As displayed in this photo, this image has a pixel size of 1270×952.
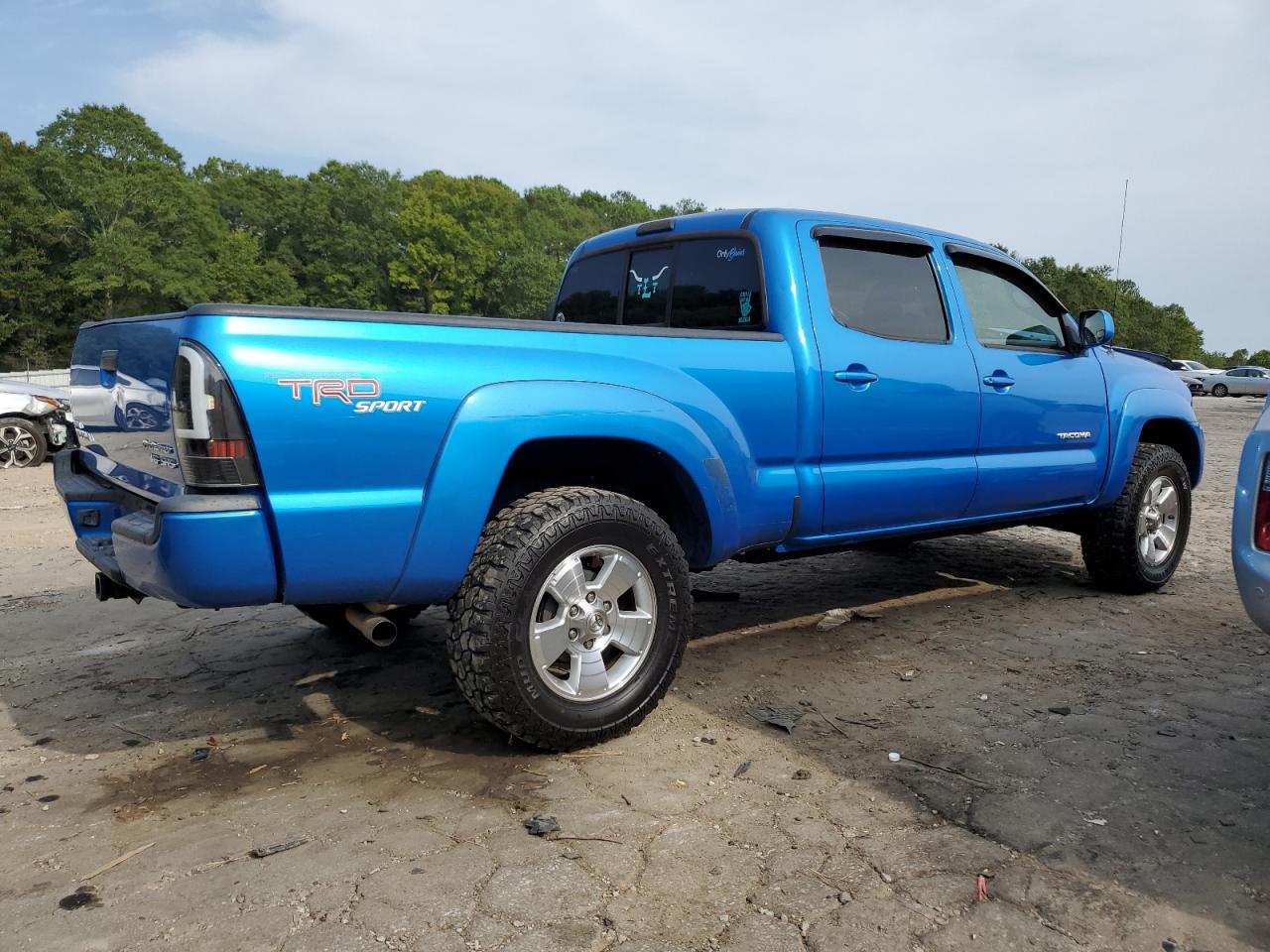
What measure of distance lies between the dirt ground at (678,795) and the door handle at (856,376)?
49.6 inches

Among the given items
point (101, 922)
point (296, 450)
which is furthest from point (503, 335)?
point (101, 922)

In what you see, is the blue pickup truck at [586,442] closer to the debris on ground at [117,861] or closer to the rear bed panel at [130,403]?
the rear bed panel at [130,403]

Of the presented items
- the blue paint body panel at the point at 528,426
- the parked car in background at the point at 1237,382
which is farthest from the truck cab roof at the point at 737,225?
the parked car in background at the point at 1237,382

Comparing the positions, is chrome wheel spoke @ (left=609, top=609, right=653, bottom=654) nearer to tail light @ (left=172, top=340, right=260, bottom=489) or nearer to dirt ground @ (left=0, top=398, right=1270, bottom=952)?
dirt ground @ (left=0, top=398, right=1270, bottom=952)

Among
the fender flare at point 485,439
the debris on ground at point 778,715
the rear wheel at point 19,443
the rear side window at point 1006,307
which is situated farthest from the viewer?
the rear wheel at point 19,443

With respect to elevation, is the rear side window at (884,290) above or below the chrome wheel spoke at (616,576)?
above

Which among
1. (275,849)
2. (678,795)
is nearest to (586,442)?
(678,795)

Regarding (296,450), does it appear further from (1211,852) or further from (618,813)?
(1211,852)

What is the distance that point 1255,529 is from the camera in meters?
2.82

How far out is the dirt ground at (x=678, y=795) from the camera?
2.31 m

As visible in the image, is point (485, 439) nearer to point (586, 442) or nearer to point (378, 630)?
point (586, 442)

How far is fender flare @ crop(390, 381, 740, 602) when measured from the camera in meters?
2.92

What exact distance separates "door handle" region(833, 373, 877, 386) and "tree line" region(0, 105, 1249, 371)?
32.0m

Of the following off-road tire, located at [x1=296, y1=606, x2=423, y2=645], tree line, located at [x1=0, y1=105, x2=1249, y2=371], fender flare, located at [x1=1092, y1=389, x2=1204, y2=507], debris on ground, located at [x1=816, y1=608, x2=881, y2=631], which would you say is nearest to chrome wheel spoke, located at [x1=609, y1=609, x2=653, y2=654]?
off-road tire, located at [x1=296, y1=606, x2=423, y2=645]
